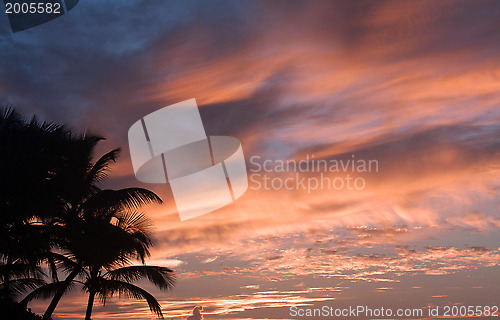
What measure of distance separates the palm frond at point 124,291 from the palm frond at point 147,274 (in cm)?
32

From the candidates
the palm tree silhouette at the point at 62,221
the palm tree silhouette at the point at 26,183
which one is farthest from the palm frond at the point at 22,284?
the palm tree silhouette at the point at 26,183

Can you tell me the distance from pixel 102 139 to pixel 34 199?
9977 mm

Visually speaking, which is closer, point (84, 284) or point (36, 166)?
point (36, 166)

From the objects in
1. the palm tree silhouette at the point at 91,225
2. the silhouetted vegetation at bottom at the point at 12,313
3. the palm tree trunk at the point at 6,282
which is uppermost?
the palm tree silhouette at the point at 91,225

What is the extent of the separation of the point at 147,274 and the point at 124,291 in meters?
1.25

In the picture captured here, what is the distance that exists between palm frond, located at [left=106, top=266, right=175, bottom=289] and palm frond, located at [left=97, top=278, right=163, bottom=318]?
32 cm

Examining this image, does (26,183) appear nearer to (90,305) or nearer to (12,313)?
(12,313)

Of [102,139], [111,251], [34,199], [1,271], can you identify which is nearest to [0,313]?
[1,271]

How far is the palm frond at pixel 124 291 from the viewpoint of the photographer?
2267 cm

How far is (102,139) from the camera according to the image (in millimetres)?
24938

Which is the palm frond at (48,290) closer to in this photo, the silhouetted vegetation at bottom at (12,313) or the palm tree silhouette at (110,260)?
the palm tree silhouette at (110,260)

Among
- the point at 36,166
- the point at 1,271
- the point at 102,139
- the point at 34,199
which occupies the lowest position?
the point at 1,271

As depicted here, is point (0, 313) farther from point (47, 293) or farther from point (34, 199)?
point (47, 293)

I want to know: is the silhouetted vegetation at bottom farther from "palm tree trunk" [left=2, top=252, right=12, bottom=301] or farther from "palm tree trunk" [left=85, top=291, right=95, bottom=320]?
"palm tree trunk" [left=85, top=291, right=95, bottom=320]
